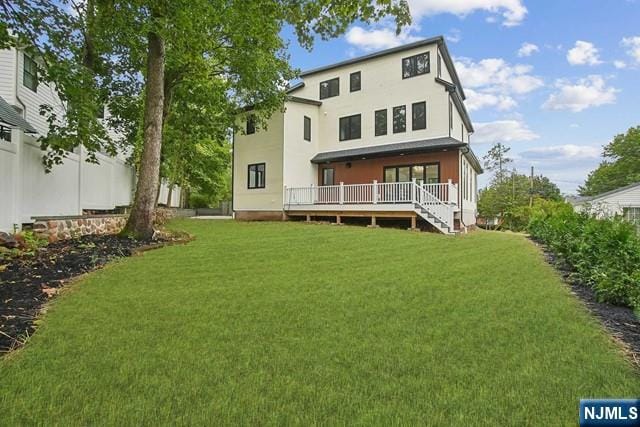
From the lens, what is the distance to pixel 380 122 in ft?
57.6

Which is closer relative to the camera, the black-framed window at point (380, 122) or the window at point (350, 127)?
the black-framed window at point (380, 122)

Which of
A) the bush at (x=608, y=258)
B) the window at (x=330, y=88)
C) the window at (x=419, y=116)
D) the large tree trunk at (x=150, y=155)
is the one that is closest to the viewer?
the bush at (x=608, y=258)

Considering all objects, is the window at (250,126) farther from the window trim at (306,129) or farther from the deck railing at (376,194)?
the deck railing at (376,194)

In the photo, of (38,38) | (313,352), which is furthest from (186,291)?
(38,38)

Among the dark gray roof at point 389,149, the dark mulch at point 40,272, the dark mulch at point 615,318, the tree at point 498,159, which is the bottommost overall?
the dark mulch at point 615,318

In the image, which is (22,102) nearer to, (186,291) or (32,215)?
(32,215)

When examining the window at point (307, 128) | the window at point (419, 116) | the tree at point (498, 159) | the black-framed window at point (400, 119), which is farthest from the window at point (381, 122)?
the tree at point (498, 159)

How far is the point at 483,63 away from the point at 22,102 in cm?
2000

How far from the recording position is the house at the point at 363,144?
15336 millimetres

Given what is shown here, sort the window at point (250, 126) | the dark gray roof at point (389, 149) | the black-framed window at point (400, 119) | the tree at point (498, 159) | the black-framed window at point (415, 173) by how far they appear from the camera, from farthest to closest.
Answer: the tree at point (498, 159)
the window at point (250, 126)
the black-framed window at point (400, 119)
the black-framed window at point (415, 173)
the dark gray roof at point (389, 149)

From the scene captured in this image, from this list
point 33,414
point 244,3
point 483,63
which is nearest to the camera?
point 33,414

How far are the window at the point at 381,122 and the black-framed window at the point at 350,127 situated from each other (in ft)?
3.05

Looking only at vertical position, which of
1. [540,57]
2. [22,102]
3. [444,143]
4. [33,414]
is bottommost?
[33,414]

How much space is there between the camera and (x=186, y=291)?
15.3ft
